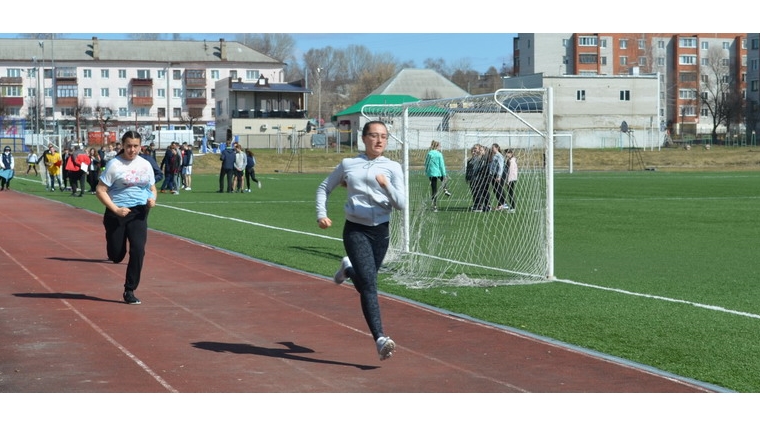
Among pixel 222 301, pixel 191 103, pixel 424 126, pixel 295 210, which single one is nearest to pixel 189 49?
pixel 191 103

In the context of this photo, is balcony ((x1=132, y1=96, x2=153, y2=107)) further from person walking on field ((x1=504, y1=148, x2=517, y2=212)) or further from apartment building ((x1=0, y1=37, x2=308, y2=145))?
person walking on field ((x1=504, y1=148, x2=517, y2=212))

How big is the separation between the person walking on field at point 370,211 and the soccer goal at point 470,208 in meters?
4.83

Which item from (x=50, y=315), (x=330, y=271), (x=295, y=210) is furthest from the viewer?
(x=295, y=210)

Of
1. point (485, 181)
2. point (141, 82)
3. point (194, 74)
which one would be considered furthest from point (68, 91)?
point (485, 181)

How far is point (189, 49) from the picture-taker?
134625mm

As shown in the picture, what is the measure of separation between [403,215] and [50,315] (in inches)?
286

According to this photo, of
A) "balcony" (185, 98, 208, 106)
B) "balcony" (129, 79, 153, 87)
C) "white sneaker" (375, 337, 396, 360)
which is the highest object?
"balcony" (129, 79, 153, 87)

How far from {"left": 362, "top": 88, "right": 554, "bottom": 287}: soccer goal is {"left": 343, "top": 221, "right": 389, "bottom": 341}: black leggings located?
4.82 meters

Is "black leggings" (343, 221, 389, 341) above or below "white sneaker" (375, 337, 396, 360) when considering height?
above

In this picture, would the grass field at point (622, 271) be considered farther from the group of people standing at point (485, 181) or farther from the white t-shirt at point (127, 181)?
the white t-shirt at point (127, 181)

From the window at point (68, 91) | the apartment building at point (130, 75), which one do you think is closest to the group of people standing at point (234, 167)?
the apartment building at point (130, 75)

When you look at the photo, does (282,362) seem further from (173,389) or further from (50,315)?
(50,315)

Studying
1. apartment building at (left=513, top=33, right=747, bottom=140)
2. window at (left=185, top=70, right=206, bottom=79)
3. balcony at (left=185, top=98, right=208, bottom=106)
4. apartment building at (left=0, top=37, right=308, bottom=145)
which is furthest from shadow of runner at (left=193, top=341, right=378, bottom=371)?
apartment building at (left=513, top=33, right=747, bottom=140)

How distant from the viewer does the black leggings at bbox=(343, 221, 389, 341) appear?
27.6 feet
